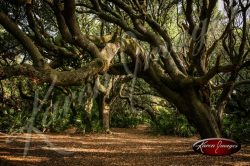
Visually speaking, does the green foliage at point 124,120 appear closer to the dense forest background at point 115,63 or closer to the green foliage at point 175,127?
the dense forest background at point 115,63

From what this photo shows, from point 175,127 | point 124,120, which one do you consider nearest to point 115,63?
point 175,127

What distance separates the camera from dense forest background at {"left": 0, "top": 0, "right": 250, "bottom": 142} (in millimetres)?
7492

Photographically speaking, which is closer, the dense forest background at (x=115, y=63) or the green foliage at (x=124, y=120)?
the dense forest background at (x=115, y=63)

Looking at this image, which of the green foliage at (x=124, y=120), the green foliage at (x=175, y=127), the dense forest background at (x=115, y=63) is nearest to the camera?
the dense forest background at (x=115, y=63)

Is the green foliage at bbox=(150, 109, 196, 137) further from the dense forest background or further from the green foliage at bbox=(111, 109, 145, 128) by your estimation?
the green foliage at bbox=(111, 109, 145, 128)

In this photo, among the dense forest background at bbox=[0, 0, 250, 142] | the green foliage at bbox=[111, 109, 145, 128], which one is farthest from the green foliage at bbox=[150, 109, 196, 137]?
the green foliage at bbox=[111, 109, 145, 128]

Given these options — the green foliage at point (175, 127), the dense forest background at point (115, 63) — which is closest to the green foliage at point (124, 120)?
the dense forest background at point (115, 63)

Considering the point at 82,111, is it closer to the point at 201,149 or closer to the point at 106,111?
the point at 106,111

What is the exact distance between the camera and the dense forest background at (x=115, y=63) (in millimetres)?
7492

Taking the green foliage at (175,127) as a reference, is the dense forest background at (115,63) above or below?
above

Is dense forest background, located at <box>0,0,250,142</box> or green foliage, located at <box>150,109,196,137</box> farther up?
dense forest background, located at <box>0,0,250,142</box>

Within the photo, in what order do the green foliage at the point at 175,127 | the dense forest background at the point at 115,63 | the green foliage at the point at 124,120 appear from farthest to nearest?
the green foliage at the point at 124,120 → the green foliage at the point at 175,127 → the dense forest background at the point at 115,63

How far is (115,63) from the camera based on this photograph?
11875 millimetres

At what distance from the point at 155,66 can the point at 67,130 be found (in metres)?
10.2
